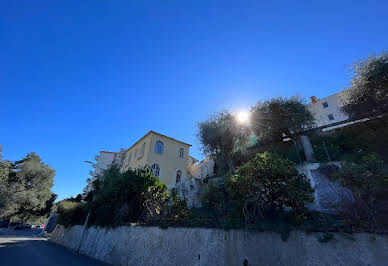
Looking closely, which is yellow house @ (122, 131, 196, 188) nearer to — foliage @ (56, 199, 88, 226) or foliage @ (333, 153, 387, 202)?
foliage @ (56, 199, 88, 226)

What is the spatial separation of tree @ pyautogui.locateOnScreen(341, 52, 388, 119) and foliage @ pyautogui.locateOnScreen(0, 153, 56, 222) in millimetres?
38910

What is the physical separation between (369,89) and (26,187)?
47607mm

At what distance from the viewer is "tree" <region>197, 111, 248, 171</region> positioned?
1493cm

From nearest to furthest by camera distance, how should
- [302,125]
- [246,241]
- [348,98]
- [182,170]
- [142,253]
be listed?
[246,241], [142,253], [348,98], [302,125], [182,170]

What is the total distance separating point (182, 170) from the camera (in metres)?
21.6

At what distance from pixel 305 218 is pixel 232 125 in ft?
34.0

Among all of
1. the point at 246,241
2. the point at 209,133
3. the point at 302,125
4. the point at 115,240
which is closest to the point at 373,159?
the point at 246,241

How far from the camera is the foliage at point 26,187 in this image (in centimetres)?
2336

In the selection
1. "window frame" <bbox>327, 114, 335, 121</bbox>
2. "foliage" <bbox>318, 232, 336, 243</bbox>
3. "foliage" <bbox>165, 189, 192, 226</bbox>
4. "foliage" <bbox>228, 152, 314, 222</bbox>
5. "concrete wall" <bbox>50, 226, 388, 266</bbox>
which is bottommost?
"concrete wall" <bbox>50, 226, 388, 266</bbox>

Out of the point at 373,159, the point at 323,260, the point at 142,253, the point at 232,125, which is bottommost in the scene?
the point at 142,253

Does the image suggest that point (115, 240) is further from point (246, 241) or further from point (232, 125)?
point (232, 125)

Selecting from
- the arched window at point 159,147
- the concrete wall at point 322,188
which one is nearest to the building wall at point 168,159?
the arched window at point 159,147

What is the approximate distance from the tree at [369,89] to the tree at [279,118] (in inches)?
112

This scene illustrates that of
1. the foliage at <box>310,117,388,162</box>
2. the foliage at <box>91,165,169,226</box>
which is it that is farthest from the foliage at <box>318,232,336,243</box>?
the foliage at <box>91,165,169,226</box>
